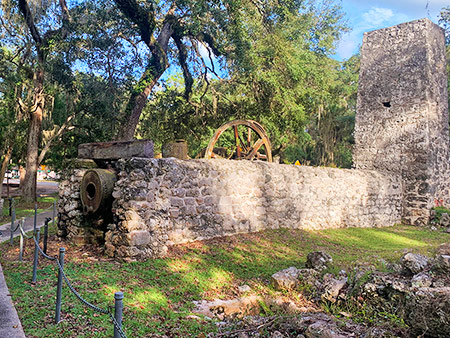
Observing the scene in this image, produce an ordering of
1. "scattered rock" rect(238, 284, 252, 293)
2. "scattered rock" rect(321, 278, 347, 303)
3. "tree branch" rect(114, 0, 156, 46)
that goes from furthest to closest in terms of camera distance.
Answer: "tree branch" rect(114, 0, 156, 46) → "scattered rock" rect(238, 284, 252, 293) → "scattered rock" rect(321, 278, 347, 303)

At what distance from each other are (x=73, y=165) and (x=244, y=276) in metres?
4.07

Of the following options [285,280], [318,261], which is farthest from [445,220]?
[285,280]

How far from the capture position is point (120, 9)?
37.4ft

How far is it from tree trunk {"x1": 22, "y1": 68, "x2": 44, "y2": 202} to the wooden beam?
8706 mm

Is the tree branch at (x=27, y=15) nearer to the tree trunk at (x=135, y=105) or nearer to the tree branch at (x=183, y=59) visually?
the tree trunk at (x=135, y=105)

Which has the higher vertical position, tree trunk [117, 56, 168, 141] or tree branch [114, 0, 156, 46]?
tree branch [114, 0, 156, 46]

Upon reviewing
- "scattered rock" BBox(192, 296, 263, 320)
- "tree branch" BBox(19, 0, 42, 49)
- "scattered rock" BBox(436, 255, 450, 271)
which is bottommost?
"scattered rock" BBox(192, 296, 263, 320)

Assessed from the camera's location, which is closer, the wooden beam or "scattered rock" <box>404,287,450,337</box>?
"scattered rock" <box>404,287,450,337</box>

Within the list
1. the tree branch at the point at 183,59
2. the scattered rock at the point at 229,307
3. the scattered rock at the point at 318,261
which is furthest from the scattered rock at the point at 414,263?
the tree branch at the point at 183,59

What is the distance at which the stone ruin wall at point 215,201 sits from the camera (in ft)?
20.9

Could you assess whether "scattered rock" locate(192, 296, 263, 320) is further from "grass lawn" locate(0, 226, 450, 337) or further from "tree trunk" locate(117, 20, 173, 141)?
"tree trunk" locate(117, 20, 173, 141)

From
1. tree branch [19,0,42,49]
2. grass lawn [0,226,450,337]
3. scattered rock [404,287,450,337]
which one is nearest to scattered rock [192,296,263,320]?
grass lawn [0,226,450,337]

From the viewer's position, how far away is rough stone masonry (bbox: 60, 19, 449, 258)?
21.4ft

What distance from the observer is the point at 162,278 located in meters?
5.61
